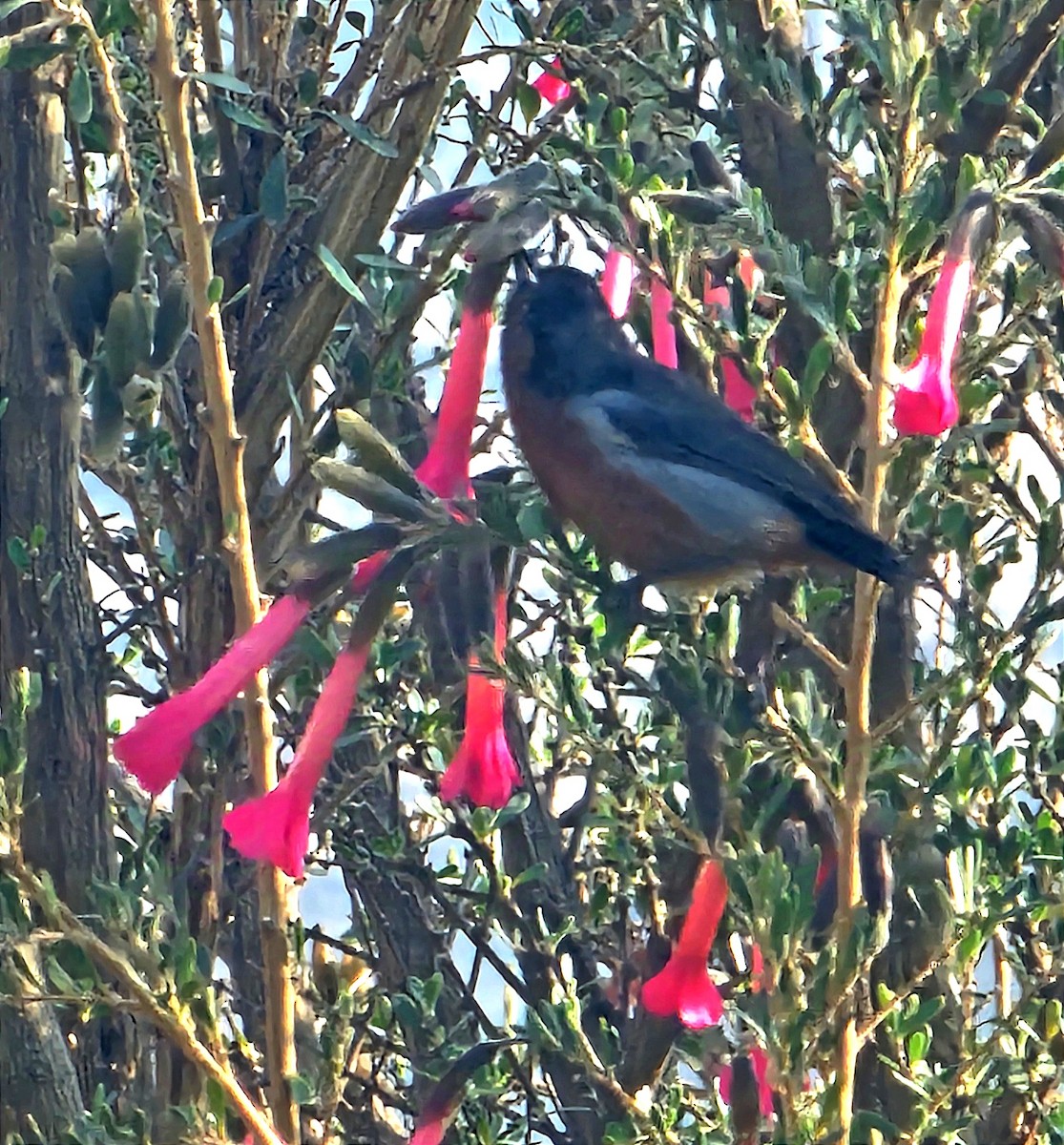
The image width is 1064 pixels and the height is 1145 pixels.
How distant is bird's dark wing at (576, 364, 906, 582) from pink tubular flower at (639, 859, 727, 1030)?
1.16 ft

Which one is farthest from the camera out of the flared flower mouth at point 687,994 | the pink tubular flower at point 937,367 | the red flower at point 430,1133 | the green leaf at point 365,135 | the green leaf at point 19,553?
the green leaf at point 19,553

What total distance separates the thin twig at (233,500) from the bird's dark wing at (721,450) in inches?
11.6

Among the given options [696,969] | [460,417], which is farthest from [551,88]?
[696,969]

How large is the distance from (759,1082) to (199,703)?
559 millimetres

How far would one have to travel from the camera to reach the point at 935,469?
144 cm

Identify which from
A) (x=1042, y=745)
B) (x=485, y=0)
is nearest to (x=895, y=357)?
(x=1042, y=745)

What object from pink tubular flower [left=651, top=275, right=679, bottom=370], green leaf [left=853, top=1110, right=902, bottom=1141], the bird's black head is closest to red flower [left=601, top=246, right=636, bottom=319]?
pink tubular flower [left=651, top=275, right=679, bottom=370]

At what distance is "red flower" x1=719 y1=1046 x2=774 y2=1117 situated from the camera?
1481 millimetres

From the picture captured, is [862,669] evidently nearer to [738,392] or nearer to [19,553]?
[738,392]

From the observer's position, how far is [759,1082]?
4.88 feet

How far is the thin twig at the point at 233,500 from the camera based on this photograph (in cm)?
142

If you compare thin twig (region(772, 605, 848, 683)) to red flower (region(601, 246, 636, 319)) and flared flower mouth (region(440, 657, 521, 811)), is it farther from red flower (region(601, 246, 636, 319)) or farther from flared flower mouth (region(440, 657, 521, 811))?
red flower (region(601, 246, 636, 319))

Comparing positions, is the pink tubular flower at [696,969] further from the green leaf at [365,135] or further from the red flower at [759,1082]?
the green leaf at [365,135]

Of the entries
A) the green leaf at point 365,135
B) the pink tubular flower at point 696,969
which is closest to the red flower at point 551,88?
the green leaf at point 365,135
